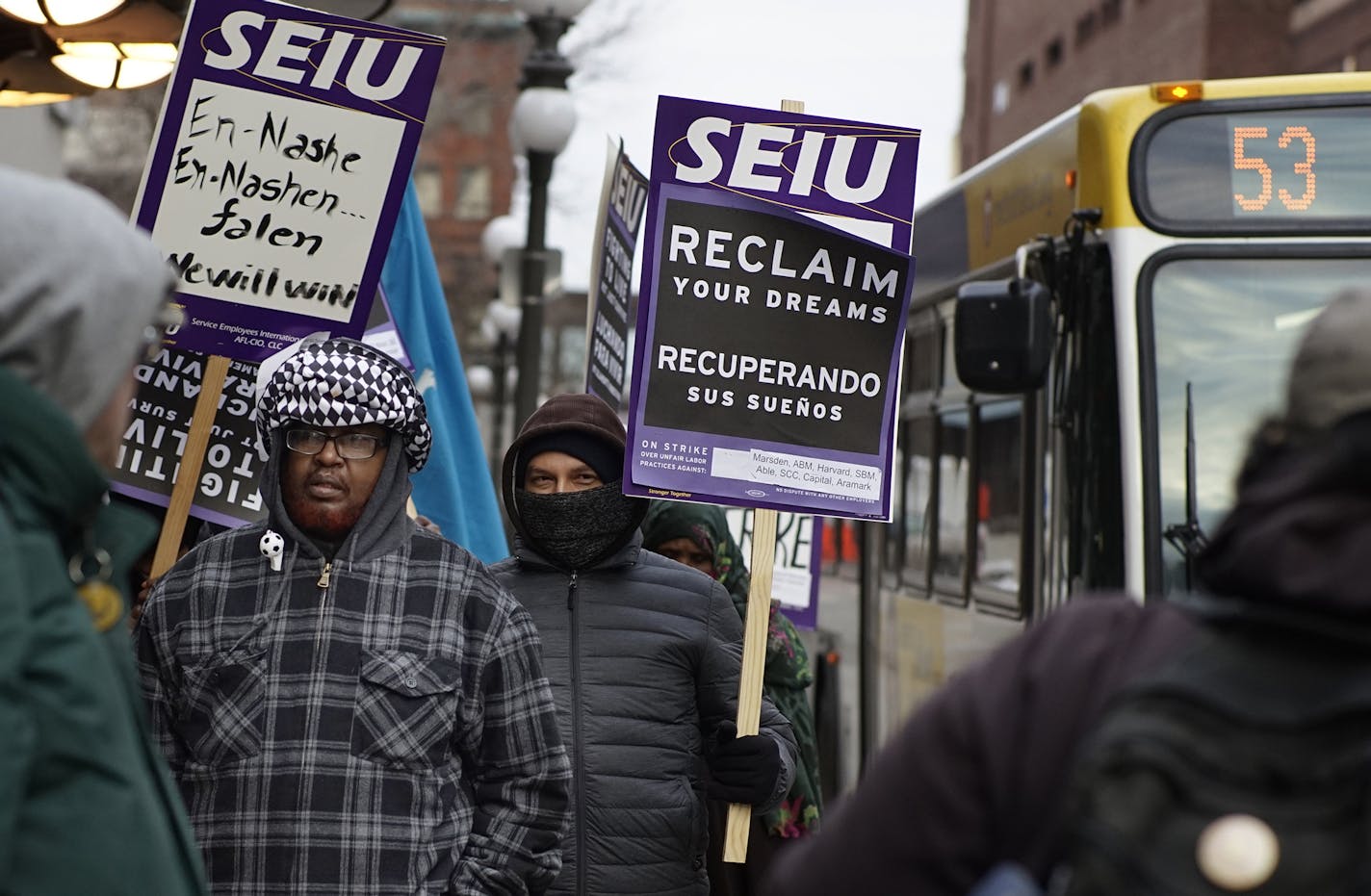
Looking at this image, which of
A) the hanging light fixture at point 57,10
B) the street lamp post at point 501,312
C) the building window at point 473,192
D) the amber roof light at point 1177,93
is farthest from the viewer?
the building window at point 473,192

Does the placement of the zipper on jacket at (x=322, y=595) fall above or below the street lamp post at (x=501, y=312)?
below

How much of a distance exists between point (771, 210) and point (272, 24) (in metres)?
1.51

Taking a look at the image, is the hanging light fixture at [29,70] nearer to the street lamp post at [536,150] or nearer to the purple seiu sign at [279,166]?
the purple seiu sign at [279,166]

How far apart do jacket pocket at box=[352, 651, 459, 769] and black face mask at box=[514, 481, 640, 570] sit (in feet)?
A: 2.91

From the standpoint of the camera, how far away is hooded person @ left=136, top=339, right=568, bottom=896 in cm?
369

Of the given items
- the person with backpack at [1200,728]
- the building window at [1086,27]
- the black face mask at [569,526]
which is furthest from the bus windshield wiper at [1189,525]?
the building window at [1086,27]

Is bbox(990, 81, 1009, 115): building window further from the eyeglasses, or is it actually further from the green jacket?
the green jacket

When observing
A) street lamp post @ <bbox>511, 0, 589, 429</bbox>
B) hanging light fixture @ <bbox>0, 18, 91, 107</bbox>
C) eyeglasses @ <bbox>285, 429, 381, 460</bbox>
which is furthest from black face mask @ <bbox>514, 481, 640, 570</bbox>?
street lamp post @ <bbox>511, 0, 589, 429</bbox>

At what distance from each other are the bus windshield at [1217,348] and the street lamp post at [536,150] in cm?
518

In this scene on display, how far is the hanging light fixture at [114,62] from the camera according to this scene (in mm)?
6648

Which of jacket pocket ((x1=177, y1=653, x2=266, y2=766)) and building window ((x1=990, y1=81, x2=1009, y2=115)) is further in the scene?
building window ((x1=990, y1=81, x2=1009, y2=115))

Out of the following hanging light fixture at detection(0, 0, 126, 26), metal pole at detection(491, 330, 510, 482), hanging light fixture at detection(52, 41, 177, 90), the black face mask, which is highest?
metal pole at detection(491, 330, 510, 482)

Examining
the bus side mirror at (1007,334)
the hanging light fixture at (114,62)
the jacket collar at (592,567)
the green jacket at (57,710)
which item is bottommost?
the green jacket at (57,710)

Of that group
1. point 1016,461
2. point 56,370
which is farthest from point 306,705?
point 1016,461
